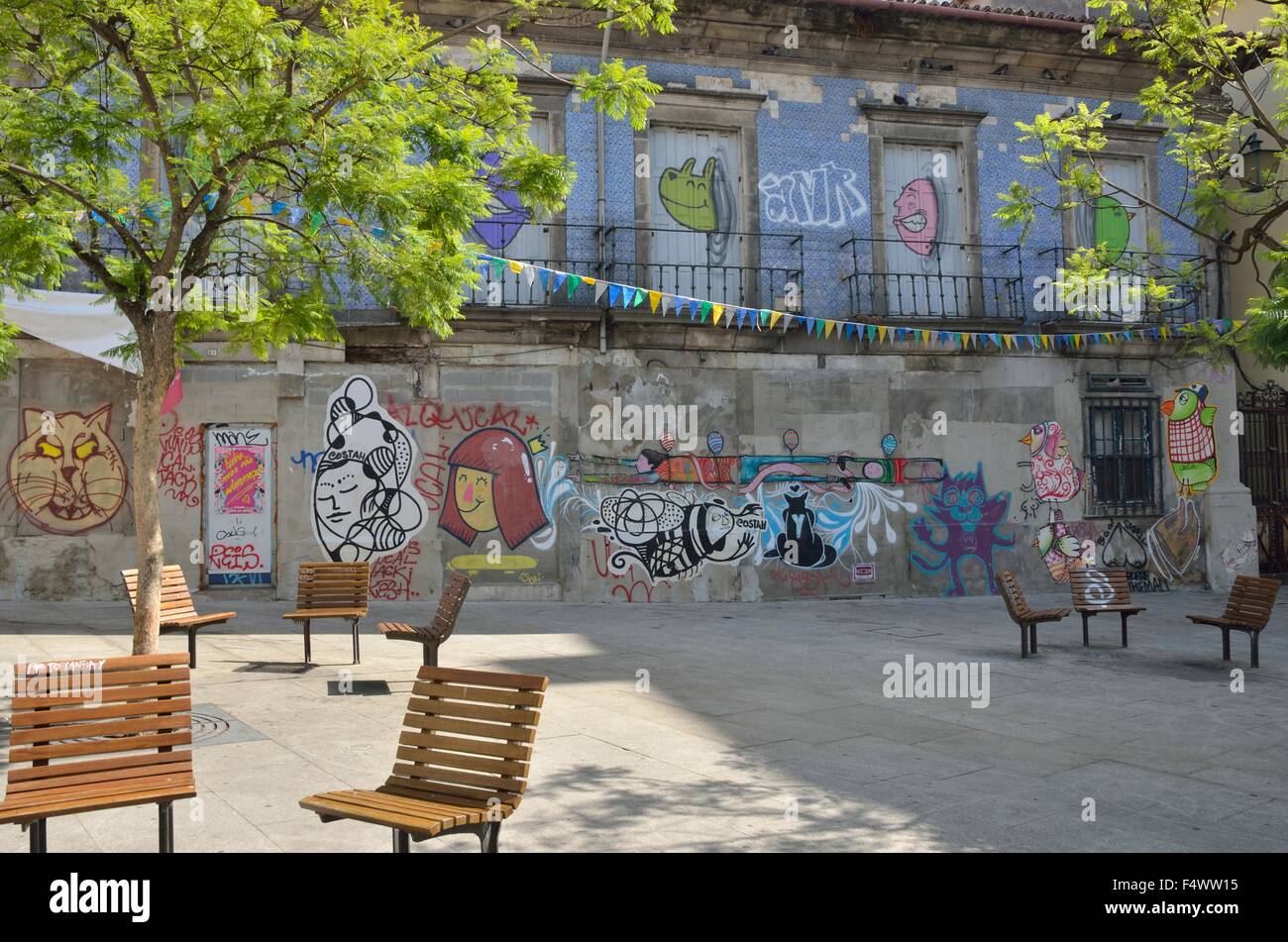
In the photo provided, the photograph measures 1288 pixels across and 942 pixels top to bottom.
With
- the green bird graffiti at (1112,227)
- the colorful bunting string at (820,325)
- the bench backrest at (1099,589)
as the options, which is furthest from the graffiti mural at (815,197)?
the bench backrest at (1099,589)

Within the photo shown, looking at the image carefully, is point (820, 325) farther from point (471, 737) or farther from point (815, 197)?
point (471, 737)

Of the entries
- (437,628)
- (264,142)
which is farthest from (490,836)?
(437,628)

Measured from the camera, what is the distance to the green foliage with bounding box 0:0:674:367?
6523 millimetres

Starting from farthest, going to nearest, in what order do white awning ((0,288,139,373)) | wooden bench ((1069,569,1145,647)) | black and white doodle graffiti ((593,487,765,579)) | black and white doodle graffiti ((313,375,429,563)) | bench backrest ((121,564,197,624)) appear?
black and white doodle graffiti ((593,487,765,579))
black and white doodle graffiti ((313,375,429,563))
white awning ((0,288,139,373))
wooden bench ((1069,569,1145,647))
bench backrest ((121,564,197,624))

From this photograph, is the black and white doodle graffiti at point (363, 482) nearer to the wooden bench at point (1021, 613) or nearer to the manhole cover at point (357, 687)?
the manhole cover at point (357, 687)

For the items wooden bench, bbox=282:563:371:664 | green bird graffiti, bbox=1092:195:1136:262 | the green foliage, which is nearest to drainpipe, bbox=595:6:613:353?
wooden bench, bbox=282:563:371:664

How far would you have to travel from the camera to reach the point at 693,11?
1599cm

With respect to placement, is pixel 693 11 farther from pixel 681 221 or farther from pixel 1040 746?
pixel 1040 746

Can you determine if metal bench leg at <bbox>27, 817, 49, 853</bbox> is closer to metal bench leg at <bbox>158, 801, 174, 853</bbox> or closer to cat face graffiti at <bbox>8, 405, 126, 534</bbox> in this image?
metal bench leg at <bbox>158, 801, 174, 853</bbox>

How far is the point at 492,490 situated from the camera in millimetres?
14977

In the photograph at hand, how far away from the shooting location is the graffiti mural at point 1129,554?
688 inches

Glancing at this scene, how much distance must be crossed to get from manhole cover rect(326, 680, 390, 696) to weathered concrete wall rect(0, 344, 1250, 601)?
20.1ft

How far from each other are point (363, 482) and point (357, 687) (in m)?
6.60
